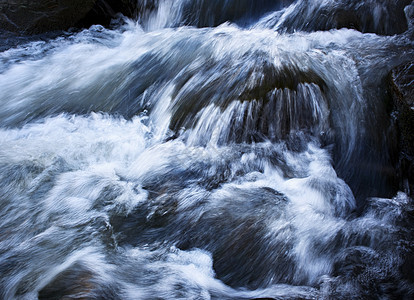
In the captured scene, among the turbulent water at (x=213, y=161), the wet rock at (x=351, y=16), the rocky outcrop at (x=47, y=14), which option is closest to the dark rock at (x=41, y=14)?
the rocky outcrop at (x=47, y=14)

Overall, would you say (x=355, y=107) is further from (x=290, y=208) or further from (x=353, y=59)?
(x=290, y=208)

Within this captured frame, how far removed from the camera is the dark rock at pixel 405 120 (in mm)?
3717

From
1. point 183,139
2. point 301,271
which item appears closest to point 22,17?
point 183,139

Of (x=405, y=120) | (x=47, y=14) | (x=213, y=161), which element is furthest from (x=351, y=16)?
(x=47, y=14)

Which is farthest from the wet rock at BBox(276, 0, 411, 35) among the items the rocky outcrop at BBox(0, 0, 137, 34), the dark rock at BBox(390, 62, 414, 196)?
the rocky outcrop at BBox(0, 0, 137, 34)

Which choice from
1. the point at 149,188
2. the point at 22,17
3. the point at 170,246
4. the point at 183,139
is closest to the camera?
the point at 170,246

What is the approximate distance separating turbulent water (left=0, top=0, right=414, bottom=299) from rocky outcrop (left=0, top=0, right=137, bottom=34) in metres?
0.22

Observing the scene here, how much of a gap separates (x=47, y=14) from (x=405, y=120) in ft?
16.7

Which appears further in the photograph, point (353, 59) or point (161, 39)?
point (161, 39)

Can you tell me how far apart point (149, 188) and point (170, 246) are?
2.28 ft

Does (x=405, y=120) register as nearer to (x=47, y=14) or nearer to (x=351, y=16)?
(x=351, y=16)

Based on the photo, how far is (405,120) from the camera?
3791 millimetres

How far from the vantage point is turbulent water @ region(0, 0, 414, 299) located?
9.91 ft

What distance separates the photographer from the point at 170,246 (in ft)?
10.7
